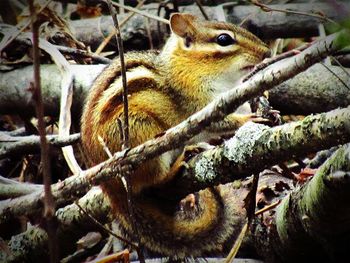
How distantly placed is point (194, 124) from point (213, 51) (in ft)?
4.15

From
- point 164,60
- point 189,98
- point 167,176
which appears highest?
point 164,60

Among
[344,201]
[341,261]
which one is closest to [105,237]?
[341,261]

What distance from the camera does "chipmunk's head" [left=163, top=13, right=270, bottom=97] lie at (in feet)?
8.98

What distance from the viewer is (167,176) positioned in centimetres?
226

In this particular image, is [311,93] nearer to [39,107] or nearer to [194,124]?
[194,124]

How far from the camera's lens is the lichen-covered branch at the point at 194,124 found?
4.22 feet

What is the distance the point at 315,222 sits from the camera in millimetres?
1745

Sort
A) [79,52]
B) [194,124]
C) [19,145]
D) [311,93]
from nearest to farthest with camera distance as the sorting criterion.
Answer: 1. [194,124]
2. [19,145]
3. [311,93]
4. [79,52]

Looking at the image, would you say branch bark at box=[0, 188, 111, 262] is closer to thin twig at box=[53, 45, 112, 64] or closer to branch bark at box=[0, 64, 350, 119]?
branch bark at box=[0, 64, 350, 119]

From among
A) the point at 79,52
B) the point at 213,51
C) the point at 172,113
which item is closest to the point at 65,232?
the point at 172,113

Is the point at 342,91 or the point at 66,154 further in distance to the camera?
the point at 342,91

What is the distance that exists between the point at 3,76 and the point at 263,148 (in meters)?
2.33

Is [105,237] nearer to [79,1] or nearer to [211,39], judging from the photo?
[211,39]

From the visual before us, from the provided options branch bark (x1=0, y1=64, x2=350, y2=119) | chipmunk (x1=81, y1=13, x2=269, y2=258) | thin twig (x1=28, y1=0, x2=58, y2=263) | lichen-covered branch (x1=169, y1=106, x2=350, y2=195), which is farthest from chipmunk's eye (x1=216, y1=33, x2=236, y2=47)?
thin twig (x1=28, y1=0, x2=58, y2=263)
